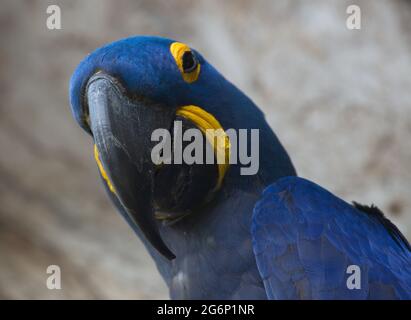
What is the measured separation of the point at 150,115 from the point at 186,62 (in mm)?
282

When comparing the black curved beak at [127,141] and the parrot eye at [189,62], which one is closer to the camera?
the black curved beak at [127,141]

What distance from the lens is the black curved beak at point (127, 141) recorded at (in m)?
2.33

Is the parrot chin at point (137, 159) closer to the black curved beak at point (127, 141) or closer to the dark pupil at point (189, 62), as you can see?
the black curved beak at point (127, 141)

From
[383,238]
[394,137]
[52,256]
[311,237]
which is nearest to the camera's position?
[311,237]

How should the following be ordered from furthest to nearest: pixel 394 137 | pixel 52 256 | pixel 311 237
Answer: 1. pixel 52 256
2. pixel 394 137
3. pixel 311 237

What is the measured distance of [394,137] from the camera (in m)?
4.50

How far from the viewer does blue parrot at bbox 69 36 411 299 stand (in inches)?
94.4

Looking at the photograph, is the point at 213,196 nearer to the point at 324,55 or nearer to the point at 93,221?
the point at 324,55

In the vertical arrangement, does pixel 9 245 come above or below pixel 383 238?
above

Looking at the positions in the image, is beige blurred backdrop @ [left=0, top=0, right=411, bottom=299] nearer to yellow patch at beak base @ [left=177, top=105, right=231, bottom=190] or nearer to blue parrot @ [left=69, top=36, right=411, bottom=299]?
blue parrot @ [left=69, top=36, right=411, bottom=299]

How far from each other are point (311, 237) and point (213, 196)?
14.5 inches

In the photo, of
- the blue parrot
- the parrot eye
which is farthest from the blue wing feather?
the parrot eye

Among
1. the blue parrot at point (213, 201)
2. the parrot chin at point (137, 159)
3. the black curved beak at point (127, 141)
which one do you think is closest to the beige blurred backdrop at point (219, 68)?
the blue parrot at point (213, 201)
